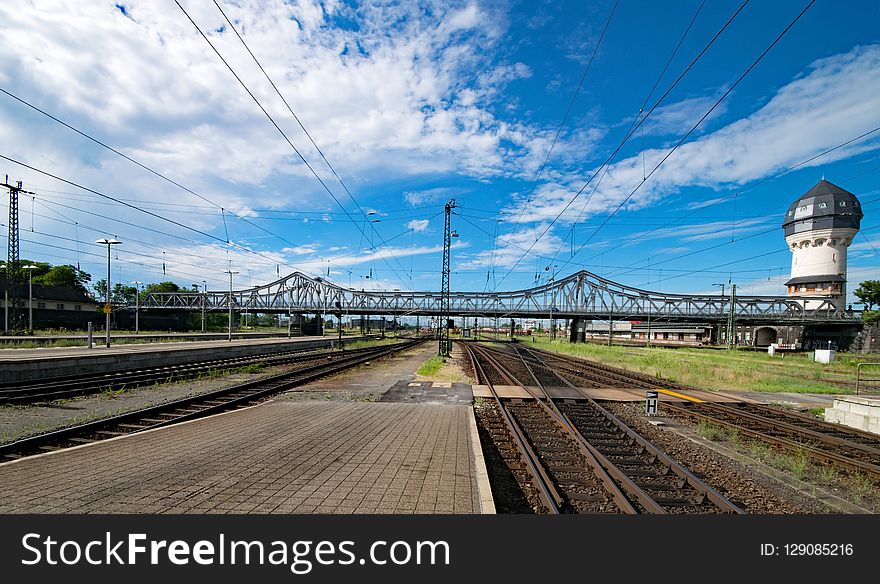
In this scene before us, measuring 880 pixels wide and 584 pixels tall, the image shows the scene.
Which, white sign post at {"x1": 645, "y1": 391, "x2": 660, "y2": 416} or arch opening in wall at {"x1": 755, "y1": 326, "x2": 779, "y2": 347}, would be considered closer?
white sign post at {"x1": 645, "y1": 391, "x2": 660, "y2": 416}

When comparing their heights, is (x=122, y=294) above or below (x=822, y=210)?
below

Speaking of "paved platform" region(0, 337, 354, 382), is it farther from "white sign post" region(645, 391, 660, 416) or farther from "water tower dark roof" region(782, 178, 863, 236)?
"water tower dark roof" region(782, 178, 863, 236)

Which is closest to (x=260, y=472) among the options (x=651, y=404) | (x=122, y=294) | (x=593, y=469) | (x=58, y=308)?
(x=593, y=469)

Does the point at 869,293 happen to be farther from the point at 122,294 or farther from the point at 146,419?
the point at 122,294

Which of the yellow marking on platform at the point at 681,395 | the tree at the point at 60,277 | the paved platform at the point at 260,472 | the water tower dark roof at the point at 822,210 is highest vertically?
the water tower dark roof at the point at 822,210

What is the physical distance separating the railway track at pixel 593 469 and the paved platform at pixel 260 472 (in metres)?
1.02

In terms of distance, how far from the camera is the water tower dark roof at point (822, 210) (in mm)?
82750

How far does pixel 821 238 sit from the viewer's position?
8588 centimetres

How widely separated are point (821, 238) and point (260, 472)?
11217 cm

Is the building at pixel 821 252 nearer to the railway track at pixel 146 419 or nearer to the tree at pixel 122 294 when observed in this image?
the railway track at pixel 146 419

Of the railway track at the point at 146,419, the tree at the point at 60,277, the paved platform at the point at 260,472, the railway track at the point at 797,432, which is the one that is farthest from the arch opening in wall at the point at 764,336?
the tree at the point at 60,277

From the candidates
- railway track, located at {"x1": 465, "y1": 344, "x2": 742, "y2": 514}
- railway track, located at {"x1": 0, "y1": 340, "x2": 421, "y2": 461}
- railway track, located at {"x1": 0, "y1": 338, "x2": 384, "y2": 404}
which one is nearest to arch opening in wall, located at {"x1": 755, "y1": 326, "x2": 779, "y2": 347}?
railway track, located at {"x1": 465, "y1": 344, "x2": 742, "y2": 514}

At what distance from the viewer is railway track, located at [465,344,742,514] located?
6.06 m

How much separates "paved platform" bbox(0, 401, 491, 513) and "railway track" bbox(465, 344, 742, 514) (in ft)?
3.33
